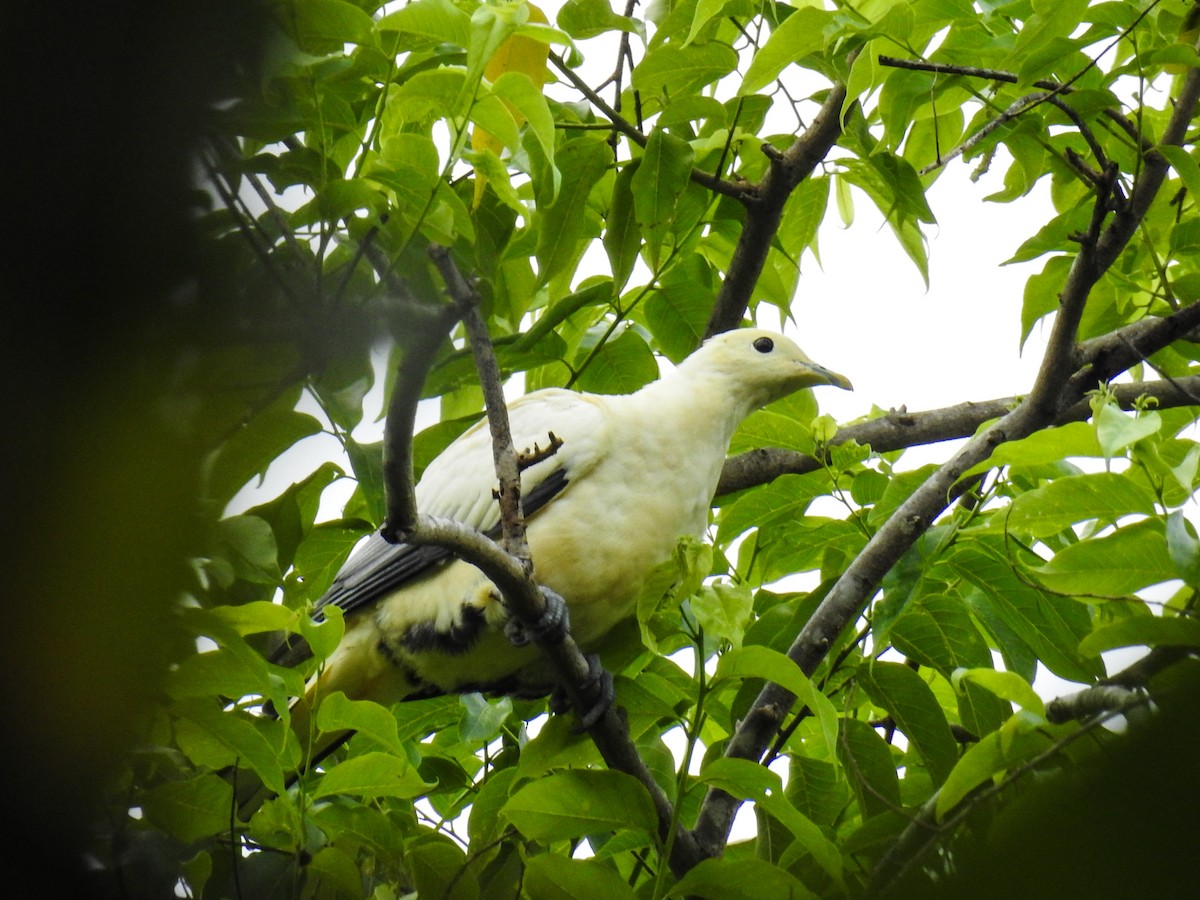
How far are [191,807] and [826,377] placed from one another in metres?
2.55

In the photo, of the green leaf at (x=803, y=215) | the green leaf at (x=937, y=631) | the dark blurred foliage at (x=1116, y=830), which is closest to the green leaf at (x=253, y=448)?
the dark blurred foliage at (x=1116, y=830)

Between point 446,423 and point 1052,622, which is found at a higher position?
point 446,423

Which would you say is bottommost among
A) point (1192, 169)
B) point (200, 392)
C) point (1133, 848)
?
point (1133, 848)

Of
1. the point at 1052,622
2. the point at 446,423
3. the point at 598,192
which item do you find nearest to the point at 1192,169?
the point at 1052,622

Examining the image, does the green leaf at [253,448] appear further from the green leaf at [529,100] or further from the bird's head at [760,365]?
the bird's head at [760,365]

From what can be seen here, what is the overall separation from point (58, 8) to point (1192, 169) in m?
2.65

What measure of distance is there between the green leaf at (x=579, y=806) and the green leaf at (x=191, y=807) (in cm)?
50

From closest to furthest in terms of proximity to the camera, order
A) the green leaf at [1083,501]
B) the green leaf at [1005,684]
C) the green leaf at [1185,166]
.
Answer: the green leaf at [1005,684], the green leaf at [1083,501], the green leaf at [1185,166]

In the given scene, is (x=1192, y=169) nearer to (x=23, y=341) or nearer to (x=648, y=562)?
(x=648, y=562)

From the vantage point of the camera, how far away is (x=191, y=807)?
5.88 feet

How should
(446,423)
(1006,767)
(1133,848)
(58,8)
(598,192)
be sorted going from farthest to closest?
(598,192), (446,423), (1006,767), (58,8), (1133,848)

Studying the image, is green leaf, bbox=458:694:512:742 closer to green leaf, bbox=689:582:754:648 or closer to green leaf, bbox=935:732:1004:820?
green leaf, bbox=689:582:754:648

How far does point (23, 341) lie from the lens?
0.53 metres

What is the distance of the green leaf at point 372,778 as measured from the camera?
2.20 meters
